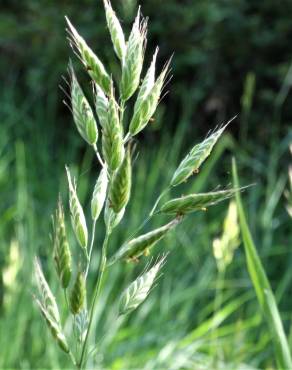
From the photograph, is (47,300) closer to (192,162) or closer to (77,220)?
(77,220)

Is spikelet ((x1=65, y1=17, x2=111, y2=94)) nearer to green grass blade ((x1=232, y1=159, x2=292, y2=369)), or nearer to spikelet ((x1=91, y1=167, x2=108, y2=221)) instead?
spikelet ((x1=91, y1=167, x2=108, y2=221))

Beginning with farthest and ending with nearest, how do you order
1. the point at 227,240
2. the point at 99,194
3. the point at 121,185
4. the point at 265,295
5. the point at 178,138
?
the point at 178,138, the point at 227,240, the point at 265,295, the point at 99,194, the point at 121,185

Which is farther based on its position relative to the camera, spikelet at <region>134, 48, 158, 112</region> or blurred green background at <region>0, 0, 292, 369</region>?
blurred green background at <region>0, 0, 292, 369</region>

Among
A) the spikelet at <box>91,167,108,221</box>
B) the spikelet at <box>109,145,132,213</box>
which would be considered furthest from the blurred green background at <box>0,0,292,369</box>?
the spikelet at <box>109,145,132,213</box>

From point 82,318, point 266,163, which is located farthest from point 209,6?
point 82,318

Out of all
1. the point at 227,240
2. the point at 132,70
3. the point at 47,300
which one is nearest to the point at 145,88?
the point at 132,70

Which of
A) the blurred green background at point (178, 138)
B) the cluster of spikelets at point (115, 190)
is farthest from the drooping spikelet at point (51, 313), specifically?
the blurred green background at point (178, 138)
